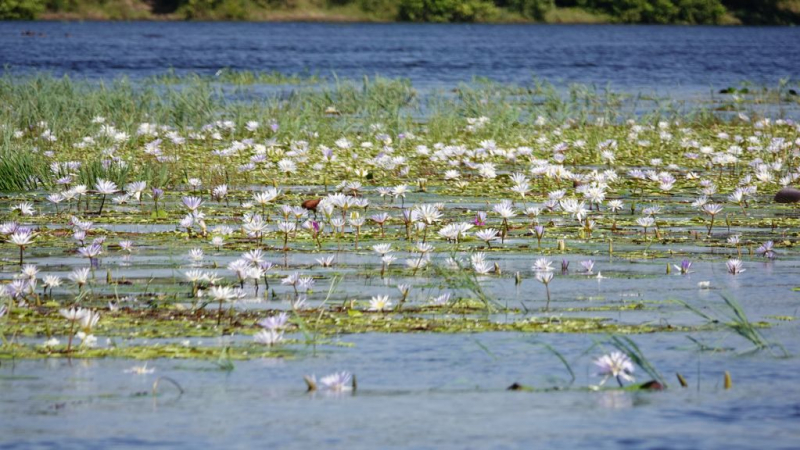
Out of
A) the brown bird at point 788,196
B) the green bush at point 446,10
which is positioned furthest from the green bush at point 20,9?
the brown bird at point 788,196

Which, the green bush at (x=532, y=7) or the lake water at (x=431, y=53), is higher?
the green bush at (x=532, y=7)

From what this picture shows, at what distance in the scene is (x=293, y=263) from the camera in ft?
23.9

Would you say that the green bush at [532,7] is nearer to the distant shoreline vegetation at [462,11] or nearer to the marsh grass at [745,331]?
the distant shoreline vegetation at [462,11]

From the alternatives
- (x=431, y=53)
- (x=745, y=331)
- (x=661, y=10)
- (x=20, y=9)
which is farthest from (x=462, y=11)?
(x=745, y=331)

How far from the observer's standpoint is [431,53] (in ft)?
167

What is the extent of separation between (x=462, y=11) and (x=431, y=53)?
149 feet

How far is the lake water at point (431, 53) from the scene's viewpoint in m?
35.7

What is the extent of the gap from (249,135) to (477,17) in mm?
83600

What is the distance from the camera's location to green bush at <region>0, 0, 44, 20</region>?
83744 millimetres

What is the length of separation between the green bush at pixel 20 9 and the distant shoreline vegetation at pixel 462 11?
186 inches

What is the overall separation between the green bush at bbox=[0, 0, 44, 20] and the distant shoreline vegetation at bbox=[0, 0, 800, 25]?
4732 millimetres

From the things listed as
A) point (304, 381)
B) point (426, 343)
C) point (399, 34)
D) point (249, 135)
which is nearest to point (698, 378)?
point (426, 343)

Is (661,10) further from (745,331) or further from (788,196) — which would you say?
(745,331)

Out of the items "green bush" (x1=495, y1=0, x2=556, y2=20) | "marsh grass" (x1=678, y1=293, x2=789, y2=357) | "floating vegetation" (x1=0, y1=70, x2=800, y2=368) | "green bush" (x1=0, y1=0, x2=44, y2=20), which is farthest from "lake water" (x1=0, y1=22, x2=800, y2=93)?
"marsh grass" (x1=678, y1=293, x2=789, y2=357)
